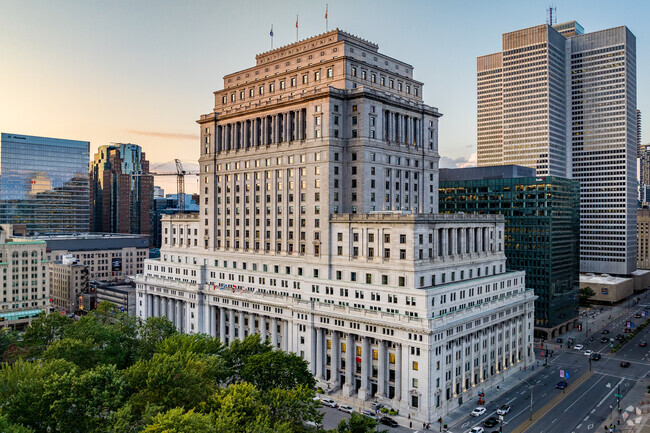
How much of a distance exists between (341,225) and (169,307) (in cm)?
6724

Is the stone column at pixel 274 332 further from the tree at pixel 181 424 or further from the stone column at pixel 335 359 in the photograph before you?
the tree at pixel 181 424

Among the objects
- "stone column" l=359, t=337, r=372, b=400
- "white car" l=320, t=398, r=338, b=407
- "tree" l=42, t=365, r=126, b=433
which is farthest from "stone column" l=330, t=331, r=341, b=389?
"tree" l=42, t=365, r=126, b=433

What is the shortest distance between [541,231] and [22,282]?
581 ft

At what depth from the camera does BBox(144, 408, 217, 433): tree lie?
189 feet

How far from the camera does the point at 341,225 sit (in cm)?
12069

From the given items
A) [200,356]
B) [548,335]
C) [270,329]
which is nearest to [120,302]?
[270,329]

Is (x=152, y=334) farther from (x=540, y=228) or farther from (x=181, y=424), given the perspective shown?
(x=540, y=228)

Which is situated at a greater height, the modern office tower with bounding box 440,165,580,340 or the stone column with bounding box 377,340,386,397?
the modern office tower with bounding box 440,165,580,340

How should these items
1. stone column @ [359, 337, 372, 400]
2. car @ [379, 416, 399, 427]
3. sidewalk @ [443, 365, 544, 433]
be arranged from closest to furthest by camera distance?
1. car @ [379, 416, 399, 427]
2. sidewalk @ [443, 365, 544, 433]
3. stone column @ [359, 337, 372, 400]

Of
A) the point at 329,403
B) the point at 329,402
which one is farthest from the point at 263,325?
the point at 329,403

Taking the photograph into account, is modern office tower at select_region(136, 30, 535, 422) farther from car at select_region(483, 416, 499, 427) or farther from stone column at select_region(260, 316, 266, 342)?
car at select_region(483, 416, 499, 427)

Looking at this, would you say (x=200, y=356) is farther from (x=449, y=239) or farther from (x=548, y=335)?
(x=548, y=335)

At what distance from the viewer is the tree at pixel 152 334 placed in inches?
4326

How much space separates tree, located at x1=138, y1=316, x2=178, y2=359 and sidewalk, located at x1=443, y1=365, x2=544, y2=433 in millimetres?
63208
